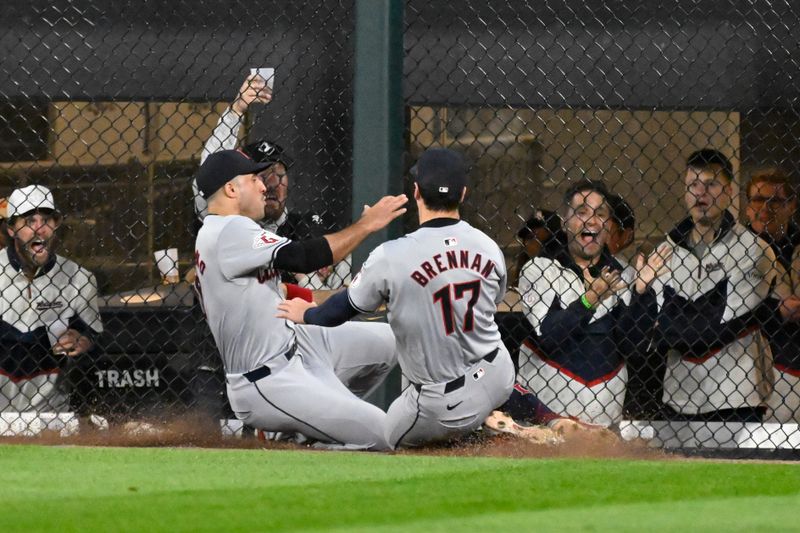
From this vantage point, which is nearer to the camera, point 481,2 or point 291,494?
point 291,494

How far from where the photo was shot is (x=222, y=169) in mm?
5730

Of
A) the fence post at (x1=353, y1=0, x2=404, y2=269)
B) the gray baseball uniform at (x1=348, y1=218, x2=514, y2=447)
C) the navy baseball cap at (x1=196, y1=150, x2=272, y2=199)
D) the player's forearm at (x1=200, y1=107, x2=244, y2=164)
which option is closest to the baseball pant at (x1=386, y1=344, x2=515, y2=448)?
the gray baseball uniform at (x1=348, y1=218, x2=514, y2=447)

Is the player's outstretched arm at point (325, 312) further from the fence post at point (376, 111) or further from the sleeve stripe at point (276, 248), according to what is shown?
the fence post at point (376, 111)

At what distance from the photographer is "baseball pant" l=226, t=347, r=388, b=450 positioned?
18.4 feet

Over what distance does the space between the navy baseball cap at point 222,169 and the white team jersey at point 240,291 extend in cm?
14

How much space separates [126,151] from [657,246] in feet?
8.72

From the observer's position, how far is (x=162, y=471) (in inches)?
188

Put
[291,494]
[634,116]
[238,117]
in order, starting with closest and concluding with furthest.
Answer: [291,494] → [238,117] → [634,116]

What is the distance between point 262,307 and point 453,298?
832 millimetres

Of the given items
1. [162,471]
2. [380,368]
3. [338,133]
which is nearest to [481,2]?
[338,133]

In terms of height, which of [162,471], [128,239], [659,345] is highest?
[128,239]

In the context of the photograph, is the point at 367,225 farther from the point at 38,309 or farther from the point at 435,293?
the point at 38,309

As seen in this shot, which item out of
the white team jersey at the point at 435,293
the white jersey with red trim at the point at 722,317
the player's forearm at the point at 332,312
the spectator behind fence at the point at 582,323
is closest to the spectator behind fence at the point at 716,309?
the white jersey with red trim at the point at 722,317

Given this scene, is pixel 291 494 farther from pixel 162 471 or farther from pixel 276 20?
pixel 276 20
